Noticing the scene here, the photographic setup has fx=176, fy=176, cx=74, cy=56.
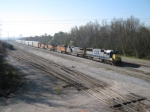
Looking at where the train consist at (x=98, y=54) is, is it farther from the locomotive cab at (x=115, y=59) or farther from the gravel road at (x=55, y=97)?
the gravel road at (x=55, y=97)

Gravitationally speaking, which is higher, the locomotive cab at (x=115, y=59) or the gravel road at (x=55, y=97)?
the locomotive cab at (x=115, y=59)

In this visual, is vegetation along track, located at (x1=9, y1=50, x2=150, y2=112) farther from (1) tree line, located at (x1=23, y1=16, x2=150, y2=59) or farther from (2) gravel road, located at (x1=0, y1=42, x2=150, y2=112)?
(1) tree line, located at (x1=23, y1=16, x2=150, y2=59)

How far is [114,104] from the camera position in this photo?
40.1 feet

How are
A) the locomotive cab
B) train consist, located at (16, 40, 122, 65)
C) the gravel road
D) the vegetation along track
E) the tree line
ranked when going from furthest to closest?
the tree line, train consist, located at (16, 40, 122, 65), the locomotive cab, the vegetation along track, the gravel road

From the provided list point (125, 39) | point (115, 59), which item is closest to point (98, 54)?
point (115, 59)

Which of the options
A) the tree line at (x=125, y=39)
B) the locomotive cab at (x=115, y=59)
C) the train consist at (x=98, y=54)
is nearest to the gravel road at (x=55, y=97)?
the locomotive cab at (x=115, y=59)

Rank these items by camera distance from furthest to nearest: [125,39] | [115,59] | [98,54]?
[125,39], [98,54], [115,59]

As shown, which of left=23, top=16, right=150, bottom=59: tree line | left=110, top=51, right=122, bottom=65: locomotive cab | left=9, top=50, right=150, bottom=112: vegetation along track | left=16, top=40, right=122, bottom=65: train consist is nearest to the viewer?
left=9, top=50, right=150, bottom=112: vegetation along track

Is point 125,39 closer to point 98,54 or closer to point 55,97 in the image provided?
point 98,54

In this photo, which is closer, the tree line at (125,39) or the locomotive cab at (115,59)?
the locomotive cab at (115,59)

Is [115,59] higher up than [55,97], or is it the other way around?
[115,59]

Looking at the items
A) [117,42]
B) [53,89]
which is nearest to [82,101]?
[53,89]

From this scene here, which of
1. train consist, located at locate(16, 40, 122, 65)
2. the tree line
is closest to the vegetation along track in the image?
train consist, located at locate(16, 40, 122, 65)

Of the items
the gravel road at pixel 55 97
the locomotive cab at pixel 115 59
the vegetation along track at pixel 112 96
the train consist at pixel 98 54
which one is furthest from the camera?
the train consist at pixel 98 54
